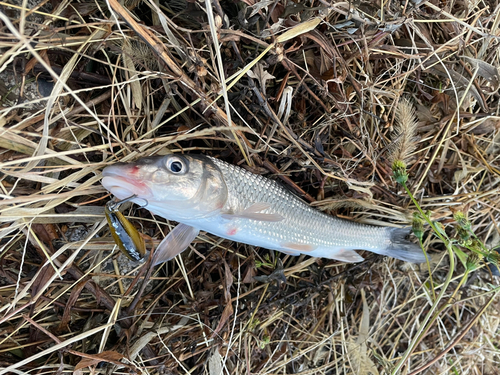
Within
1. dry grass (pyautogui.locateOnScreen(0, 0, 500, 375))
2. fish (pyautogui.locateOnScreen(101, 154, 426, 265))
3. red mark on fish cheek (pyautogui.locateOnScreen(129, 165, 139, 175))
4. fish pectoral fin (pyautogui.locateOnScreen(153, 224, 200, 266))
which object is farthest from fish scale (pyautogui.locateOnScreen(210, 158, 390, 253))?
red mark on fish cheek (pyautogui.locateOnScreen(129, 165, 139, 175))

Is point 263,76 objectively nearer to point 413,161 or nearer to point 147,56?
point 147,56

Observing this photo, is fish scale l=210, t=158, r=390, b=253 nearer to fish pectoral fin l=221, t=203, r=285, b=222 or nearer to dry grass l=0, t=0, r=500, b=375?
fish pectoral fin l=221, t=203, r=285, b=222

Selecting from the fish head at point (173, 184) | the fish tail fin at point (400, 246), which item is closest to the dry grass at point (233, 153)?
the fish tail fin at point (400, 246)

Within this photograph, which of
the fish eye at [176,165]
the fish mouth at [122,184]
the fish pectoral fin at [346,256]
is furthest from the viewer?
the fish pectoral fin at [346,256]

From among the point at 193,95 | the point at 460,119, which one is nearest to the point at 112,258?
the point at 193,95

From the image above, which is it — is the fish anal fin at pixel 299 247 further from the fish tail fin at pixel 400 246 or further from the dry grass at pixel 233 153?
the fish tail fin at pixel 400 246
